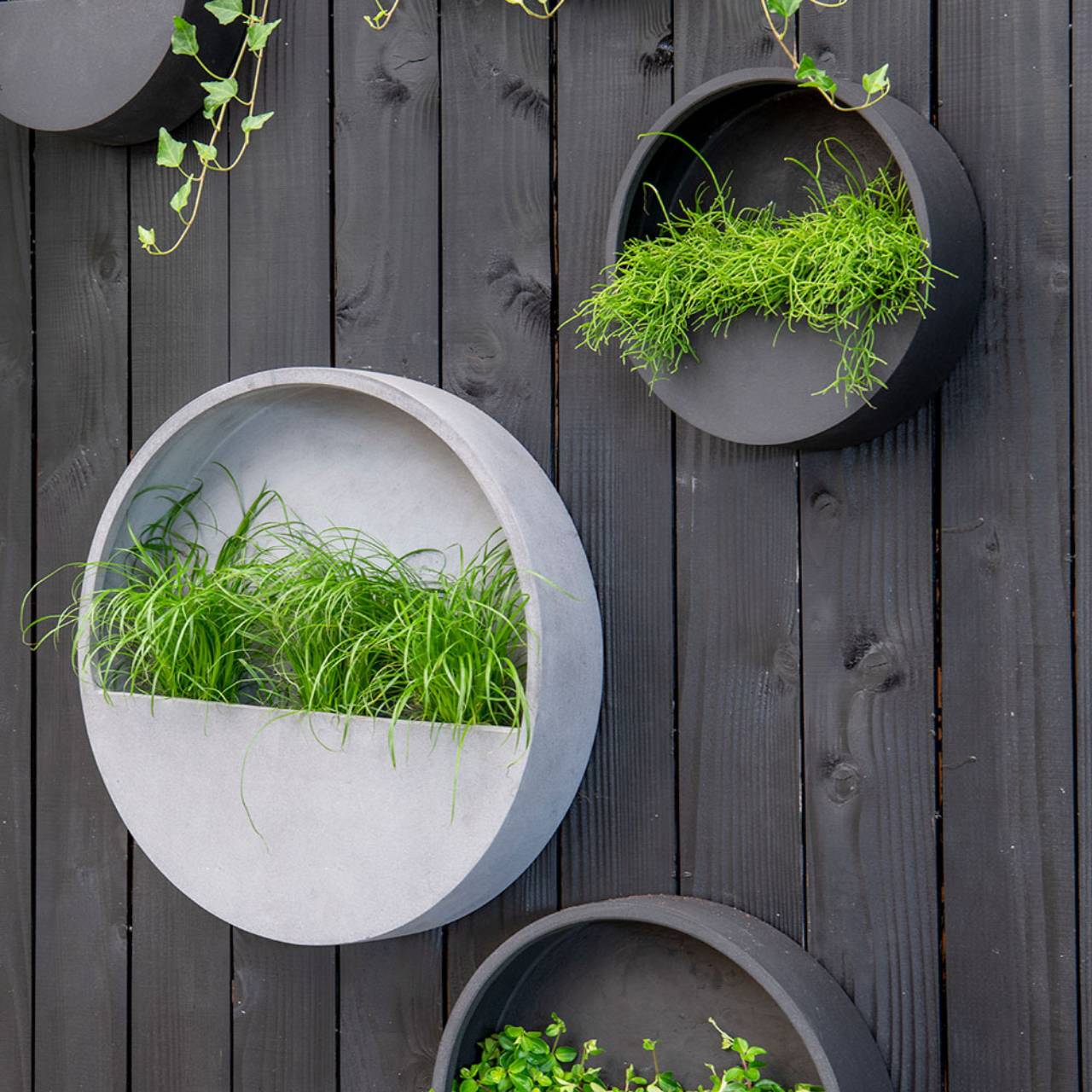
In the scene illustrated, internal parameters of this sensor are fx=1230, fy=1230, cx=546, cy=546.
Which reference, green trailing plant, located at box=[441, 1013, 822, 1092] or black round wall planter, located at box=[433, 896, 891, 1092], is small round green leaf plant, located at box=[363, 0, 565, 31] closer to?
black round wall planter, located at box=[433, 896, 891, 1092]

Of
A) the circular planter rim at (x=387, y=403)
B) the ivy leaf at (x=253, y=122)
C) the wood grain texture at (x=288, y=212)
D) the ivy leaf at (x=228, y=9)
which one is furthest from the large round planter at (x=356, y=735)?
the ivy leaf at (x=228, y=9)

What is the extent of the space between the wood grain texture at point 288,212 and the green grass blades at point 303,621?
0.17m

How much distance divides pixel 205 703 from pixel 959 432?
689 millimetres

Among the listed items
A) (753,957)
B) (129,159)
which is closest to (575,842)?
(753,957)

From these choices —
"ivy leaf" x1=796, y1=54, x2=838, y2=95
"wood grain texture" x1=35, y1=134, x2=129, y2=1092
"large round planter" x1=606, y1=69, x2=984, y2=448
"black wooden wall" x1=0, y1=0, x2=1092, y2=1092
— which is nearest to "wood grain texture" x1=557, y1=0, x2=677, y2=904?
"black wooden wall" x1=0, y1=0, x2=1092, y2=1092

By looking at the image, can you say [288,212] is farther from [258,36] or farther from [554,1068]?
[554,1068]

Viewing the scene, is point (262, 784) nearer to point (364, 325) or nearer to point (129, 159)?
point (364, 325)

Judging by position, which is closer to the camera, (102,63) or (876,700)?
(876,700)

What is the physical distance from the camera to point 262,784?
3.56ft

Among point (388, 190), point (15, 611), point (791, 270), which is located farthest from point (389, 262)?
point (15, 611)

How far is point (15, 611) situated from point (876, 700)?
0.94 m

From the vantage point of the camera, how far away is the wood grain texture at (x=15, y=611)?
1.36 m

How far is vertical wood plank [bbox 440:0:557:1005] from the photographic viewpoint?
116 centimetres

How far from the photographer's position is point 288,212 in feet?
4.11
